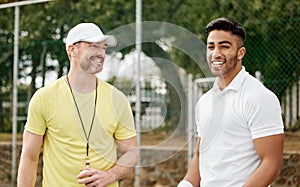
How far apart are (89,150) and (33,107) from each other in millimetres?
319

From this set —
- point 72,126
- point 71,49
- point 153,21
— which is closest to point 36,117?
point 72,126

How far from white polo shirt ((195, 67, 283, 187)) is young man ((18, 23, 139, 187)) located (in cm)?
44

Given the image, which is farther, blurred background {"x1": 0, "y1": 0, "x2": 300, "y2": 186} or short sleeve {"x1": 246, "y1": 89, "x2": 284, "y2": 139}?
blurred background {"x1": 0, "y1": 0, "x2": 300, "y2": 186}

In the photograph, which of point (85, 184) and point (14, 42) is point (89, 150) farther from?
point (14, 42)

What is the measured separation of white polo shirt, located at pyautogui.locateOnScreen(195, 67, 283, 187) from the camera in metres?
2.83

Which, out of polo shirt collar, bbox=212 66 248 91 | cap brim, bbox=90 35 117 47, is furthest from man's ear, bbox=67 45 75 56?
polo shirt collar, bbox=212 66 248 91

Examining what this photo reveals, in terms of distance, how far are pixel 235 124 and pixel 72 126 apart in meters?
0.77

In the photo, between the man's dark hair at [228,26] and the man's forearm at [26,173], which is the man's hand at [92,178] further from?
the man's dark hair at [228,26]

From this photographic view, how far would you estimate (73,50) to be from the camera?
329cm

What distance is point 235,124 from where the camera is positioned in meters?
2.90

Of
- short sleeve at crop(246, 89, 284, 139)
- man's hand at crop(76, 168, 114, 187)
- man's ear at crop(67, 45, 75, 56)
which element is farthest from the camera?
man's ear at crop(67, 45, 75, 56)

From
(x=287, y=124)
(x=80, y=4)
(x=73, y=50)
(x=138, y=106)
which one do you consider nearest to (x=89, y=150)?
(x=73, y=50)

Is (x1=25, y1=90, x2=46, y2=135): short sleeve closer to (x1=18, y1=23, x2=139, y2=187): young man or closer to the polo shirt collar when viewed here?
(x1=18, y1=23, x2=139, y2=187): young man

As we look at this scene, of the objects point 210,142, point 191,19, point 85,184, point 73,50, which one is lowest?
point 85,184
